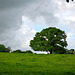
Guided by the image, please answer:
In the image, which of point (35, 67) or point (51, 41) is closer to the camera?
point (35, 67)

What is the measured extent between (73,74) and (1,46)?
98.6 meters

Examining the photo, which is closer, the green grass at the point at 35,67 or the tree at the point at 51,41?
the green grass at the point at 35,67

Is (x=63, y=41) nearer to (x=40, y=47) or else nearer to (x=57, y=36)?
(x=57, y=36)

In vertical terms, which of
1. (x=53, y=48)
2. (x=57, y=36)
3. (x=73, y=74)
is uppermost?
(x=57, y=36)

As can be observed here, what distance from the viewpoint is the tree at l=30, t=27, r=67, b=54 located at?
2198 inches

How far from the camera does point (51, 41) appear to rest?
56.3m

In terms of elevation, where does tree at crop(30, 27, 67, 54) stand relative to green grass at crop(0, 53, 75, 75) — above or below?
above

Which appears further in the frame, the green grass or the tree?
the tree

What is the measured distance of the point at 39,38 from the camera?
59.0 metres

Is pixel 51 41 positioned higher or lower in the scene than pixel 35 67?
higher

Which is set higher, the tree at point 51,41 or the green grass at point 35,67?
the tree at point 51,41

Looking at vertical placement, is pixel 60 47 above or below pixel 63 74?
above

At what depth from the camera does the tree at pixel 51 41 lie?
183 ft

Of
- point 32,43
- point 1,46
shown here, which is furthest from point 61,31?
point 1,46
